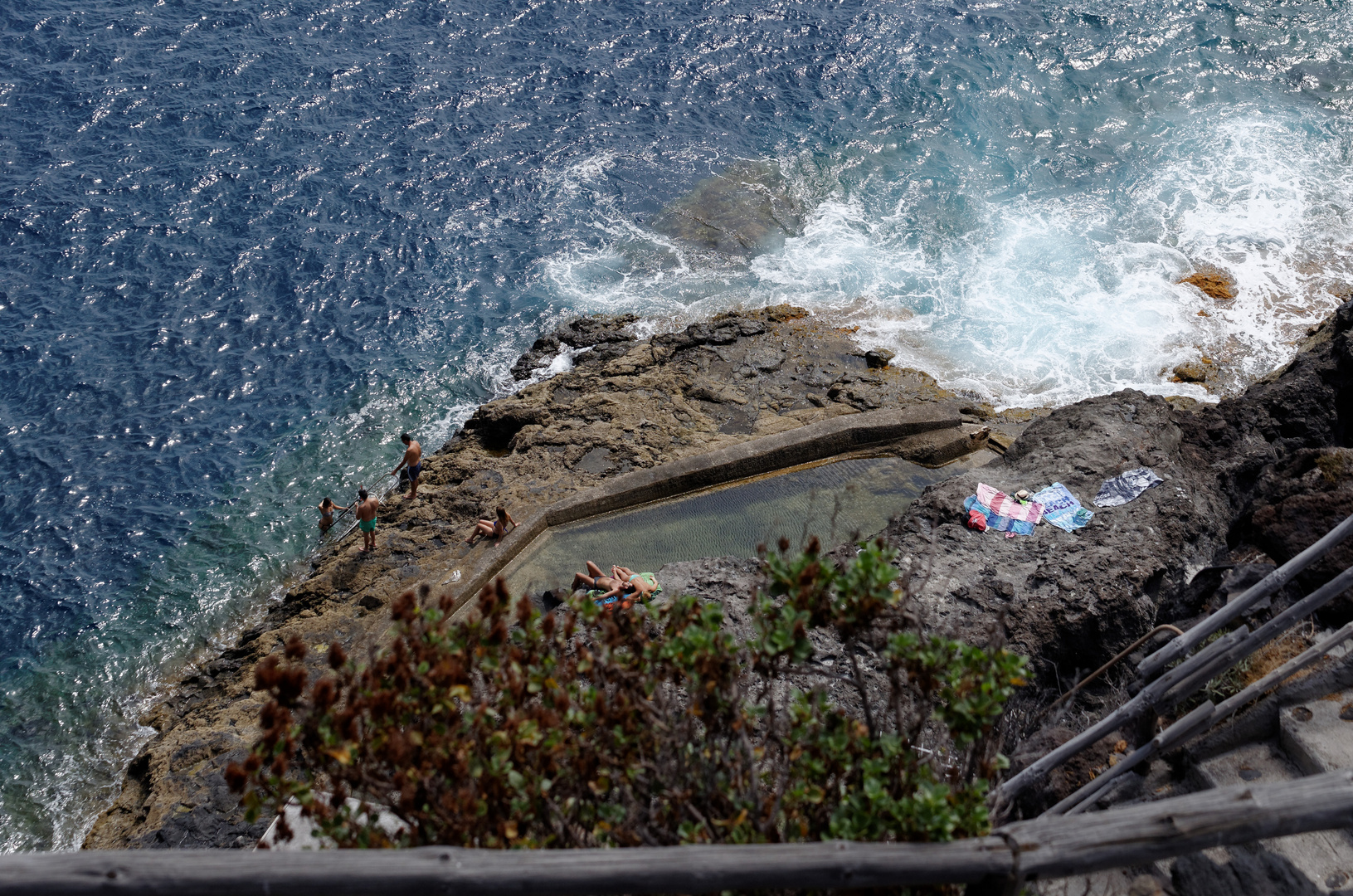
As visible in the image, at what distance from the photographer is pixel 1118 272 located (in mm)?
17109

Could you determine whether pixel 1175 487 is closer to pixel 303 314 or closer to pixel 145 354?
pixel 303 314

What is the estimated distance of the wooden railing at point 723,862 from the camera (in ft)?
10.1

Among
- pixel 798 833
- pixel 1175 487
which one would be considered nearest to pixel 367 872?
pixel 798 833

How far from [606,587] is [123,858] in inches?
260

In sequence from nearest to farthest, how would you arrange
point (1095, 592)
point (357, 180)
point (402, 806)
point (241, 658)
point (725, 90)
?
point (402, 806) < point (1095, 592) < point (241, 658) < point (357, 180) < point (725, 90)

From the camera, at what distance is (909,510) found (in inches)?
379

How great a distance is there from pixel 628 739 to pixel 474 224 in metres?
16.3

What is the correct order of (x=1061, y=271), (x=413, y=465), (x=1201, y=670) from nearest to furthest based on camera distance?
1. (x=1201, y=670)
2. (x=413, y=465)
3. (x=1061, y=271)

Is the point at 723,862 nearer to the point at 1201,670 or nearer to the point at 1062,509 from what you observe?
the point at 1201,670

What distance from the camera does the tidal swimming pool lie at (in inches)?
417

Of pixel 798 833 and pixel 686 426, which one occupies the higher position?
pixel 798 833

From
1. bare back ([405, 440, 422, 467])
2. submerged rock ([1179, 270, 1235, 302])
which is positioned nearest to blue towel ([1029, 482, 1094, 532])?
bare back ([405, 440, 422, 467])

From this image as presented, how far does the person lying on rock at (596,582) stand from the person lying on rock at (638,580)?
0.30 feet

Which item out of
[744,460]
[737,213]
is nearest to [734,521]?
[744,460]
